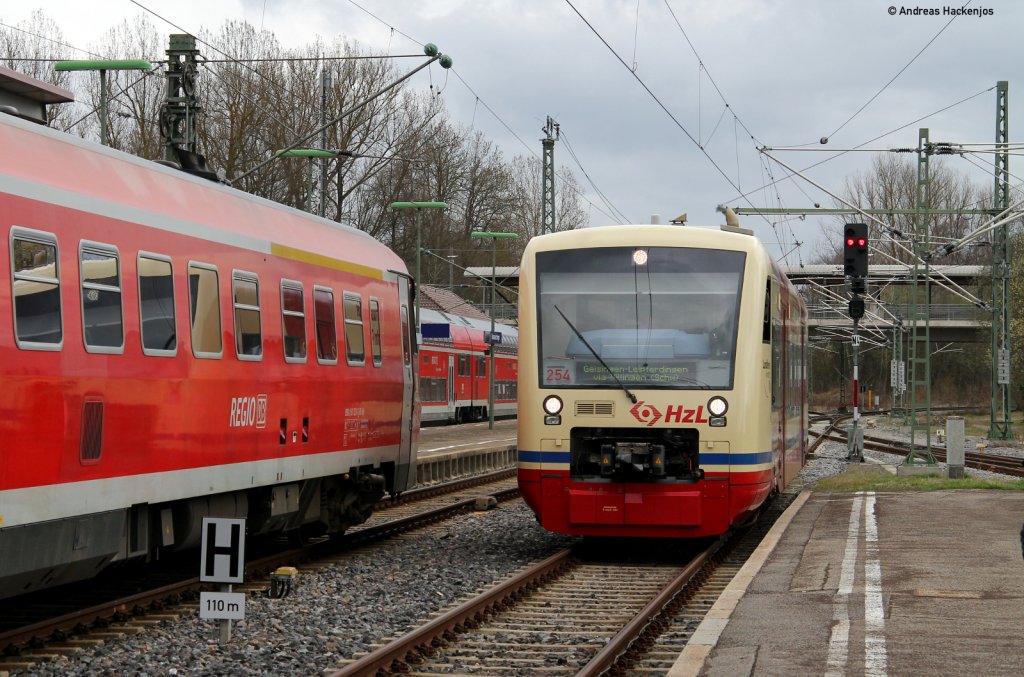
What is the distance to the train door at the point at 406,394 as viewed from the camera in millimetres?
16734

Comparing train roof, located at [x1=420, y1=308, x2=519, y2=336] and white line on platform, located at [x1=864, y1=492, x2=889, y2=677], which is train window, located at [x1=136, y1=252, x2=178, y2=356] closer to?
white line on platform, located at [x1=864, y1=492, x2=889, y2=677]

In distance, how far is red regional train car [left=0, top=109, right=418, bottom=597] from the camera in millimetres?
8969

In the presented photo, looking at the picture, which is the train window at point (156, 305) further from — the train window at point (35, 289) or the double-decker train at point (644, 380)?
the double-decker train at point (644, 380)

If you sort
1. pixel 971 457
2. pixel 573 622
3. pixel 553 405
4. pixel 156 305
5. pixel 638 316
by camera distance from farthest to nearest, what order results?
pixel 971 457 < pixel 638 316 < pixel 553 405 < pixel 573 622 < pixel 156 305

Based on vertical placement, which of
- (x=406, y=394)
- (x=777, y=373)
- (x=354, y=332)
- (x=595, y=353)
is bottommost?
(x=406, y=394)

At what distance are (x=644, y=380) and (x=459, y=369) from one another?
3451 cm

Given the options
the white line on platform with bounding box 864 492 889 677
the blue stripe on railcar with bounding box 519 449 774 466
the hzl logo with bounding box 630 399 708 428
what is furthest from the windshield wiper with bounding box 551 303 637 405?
the white line on platform with bounding box 864 492 889 677

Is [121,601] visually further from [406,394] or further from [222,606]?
[406,394]

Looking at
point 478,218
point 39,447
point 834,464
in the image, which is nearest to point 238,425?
point 39,447

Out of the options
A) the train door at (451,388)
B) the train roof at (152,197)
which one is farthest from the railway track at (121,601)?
the train door at (451,388)

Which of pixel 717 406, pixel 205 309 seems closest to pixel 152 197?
pixel 205 309

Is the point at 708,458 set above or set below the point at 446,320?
below

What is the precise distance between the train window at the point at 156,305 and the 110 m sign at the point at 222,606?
1.93 meters

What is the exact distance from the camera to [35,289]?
9016 mm
